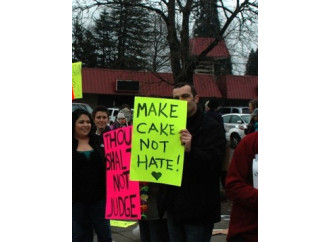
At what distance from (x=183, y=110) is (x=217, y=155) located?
365mm

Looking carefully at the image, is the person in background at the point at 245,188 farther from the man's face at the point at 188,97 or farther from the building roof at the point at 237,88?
the building roof at the point at 237,88

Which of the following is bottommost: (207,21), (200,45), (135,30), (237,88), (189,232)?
(189,232)

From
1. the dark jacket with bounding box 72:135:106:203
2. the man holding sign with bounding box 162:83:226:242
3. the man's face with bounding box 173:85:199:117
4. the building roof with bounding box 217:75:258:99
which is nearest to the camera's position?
the man holding sign with bounding box 162:83:226:242

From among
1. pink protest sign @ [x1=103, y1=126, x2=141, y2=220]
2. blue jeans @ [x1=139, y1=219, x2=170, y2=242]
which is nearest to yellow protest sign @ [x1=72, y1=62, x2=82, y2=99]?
pink protest sign @ [x1=103, y1=126, x2=141, y2=220]

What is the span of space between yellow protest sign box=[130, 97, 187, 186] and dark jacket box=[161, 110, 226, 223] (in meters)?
0.09

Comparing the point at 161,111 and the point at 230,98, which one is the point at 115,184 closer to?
the point at 161,111

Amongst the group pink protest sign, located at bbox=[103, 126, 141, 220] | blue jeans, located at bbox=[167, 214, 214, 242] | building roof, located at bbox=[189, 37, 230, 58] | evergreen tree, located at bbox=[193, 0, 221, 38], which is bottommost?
blue jeans, located at bbox=[167, 214, 214, 242]

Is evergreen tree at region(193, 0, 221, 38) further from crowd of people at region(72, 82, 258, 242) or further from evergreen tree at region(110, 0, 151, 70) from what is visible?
crowd of people at region(72, 82, 258, 242)

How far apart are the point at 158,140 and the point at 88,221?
1388 mm

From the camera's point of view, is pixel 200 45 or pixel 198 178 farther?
pixel 200 45

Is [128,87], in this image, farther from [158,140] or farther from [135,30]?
[158,140]

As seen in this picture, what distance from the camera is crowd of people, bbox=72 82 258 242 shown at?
246cm

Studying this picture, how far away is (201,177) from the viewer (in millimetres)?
2961

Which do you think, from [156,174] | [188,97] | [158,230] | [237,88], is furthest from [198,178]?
[237,88]
